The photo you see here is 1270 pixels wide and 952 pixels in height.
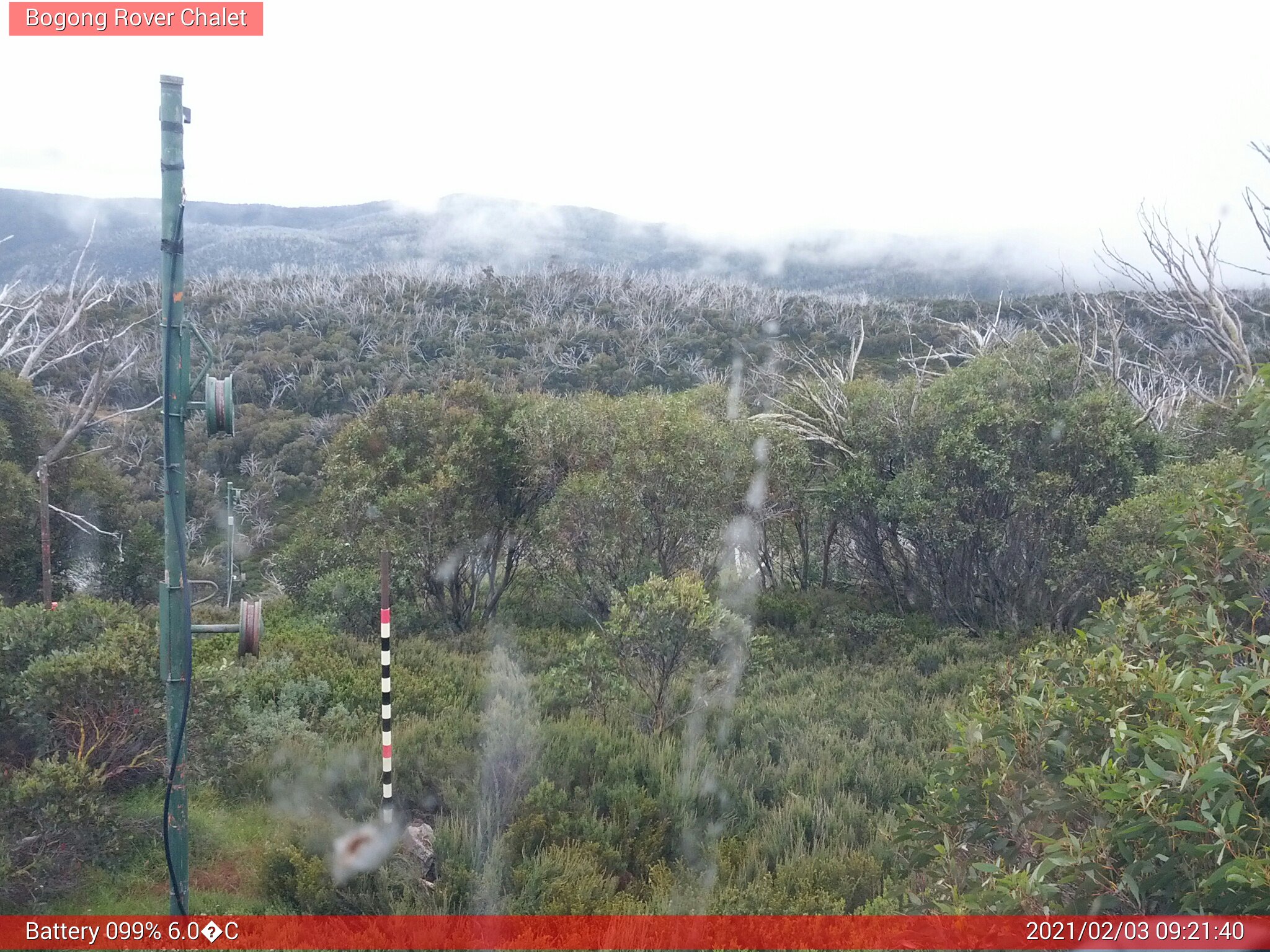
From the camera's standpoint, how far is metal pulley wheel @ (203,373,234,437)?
355cm

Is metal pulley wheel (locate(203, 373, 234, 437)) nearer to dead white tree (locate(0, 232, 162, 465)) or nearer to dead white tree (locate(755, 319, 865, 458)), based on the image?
dead white tree (locate(0, 232, 162, 465))

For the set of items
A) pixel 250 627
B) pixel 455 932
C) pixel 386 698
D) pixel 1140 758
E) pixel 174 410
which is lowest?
pixel 455 932

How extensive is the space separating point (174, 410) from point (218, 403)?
192 millimetres

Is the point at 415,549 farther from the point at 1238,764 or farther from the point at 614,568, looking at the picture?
the point at 1238,764

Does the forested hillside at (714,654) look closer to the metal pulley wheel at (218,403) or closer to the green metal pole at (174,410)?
the green metal pole at (174,410)

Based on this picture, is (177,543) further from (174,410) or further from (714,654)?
(714,654)

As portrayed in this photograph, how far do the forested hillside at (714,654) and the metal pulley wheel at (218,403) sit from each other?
7.94ft

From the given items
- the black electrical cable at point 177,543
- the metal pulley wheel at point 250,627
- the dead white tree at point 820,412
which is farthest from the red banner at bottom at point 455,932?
the dead white tree at point 820,412

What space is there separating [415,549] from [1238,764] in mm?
10633

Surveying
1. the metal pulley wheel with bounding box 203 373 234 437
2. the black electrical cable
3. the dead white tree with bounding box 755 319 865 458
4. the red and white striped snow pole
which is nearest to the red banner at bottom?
the black electrical cable

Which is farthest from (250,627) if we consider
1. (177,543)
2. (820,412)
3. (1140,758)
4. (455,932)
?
(820,412)

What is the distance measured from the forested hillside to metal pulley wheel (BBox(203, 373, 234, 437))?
242cm

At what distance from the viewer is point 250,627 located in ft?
12.2

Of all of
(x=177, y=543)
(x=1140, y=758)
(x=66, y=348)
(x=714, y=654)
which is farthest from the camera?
(x=66, y=348)
